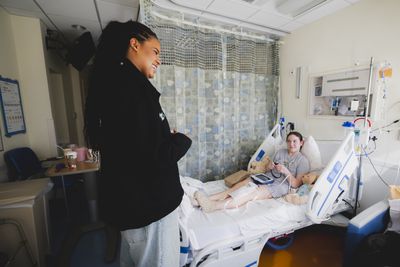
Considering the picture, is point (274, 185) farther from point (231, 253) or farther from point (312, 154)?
point (231, 253)

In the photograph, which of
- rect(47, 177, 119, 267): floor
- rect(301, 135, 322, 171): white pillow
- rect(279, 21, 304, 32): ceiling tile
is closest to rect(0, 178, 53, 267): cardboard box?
rect(47, 177, 119, 267): floor

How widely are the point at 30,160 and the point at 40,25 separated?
61.9 inches

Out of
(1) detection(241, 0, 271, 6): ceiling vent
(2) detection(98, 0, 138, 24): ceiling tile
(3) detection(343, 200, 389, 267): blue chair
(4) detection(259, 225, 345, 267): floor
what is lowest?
(4) detection(259, 225, 345, 267): floor

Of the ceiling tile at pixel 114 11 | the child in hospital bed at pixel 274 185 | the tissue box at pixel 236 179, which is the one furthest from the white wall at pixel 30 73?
the tissue box at pixel 236 179

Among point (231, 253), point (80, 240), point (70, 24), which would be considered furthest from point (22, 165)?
point (231, 253)

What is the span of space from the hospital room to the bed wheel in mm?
16

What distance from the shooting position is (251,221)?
1.37 m

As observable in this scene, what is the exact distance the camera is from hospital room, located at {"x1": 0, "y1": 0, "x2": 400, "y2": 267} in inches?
31.8

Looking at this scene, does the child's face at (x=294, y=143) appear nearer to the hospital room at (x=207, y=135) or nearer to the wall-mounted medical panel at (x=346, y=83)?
the hospital room at (x=207, y=135)

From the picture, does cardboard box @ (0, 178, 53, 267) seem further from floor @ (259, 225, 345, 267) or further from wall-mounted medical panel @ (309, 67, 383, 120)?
wall-mounted medical panel @ (309, 67, 383, 120)

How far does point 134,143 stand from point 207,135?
1.58 metres

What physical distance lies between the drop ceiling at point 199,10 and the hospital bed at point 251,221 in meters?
1.44

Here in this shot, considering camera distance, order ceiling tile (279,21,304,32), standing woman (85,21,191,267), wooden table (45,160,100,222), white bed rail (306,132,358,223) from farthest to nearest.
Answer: ceiling tile (279,21,304,32) < wooden table (45,160,100,222) < white bed rail (306,132,358,223) < standing woman (85,21,191,267)

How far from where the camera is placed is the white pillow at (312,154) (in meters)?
1.88
